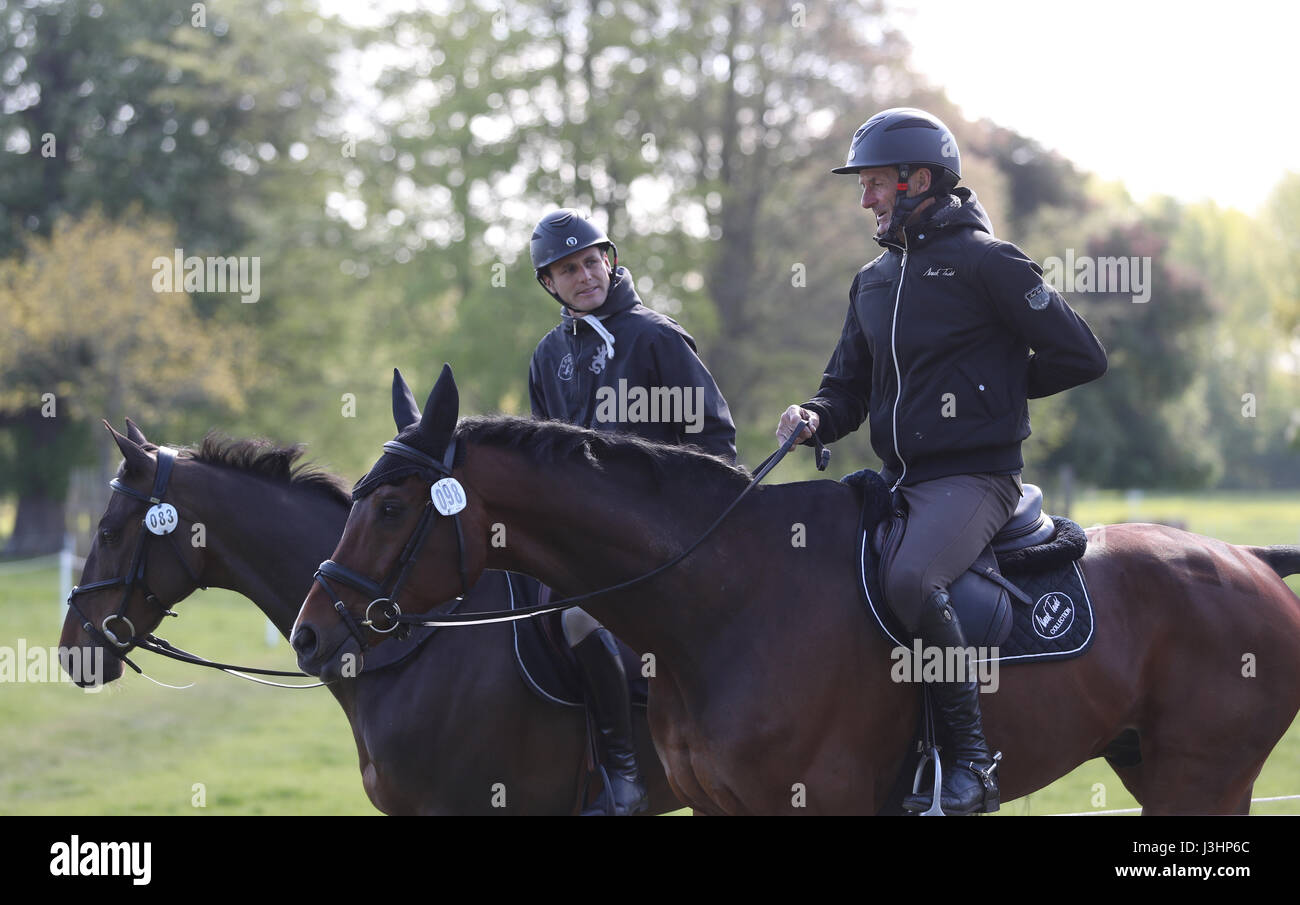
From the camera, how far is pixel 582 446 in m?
4.13

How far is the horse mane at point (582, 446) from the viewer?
4078mm

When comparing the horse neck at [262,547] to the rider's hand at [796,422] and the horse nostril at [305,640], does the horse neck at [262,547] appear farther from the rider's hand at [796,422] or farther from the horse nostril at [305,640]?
the rider's hand at [796,422]

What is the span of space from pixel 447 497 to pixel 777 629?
119 cm

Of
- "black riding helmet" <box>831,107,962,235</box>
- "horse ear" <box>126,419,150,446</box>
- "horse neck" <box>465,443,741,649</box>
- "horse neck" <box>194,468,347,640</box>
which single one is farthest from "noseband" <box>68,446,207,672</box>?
"black riding helmet" <box>831,107,962,235</box>

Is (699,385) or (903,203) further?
(699,385)

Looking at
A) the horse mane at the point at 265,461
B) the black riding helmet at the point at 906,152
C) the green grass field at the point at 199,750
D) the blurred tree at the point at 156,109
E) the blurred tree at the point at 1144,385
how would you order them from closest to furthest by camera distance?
the black riding helmet at the point at 906,152 → the horse mane at the point at 265,461 → the green grass field at the point at 199,750 → the blurred tree at the point at 156,109 → the blurred tree at the point at 1144,385

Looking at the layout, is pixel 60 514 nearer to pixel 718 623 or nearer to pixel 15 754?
pixel 15 754

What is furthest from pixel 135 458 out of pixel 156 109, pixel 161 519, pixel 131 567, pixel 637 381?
pixel 156 109

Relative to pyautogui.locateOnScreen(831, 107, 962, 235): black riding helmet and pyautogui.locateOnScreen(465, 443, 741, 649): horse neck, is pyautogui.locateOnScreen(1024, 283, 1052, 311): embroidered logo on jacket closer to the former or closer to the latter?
pyautogui.locateOnScreen(831, 107, 962, 235): black riding helmet

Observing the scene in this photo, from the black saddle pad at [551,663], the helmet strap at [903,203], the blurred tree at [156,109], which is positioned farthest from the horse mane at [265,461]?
the blurred tree at [156,109]

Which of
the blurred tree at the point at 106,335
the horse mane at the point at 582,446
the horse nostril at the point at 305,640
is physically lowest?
the horse nostril at the point at 305,640

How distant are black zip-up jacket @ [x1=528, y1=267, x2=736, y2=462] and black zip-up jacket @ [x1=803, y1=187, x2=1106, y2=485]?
2.63 feet

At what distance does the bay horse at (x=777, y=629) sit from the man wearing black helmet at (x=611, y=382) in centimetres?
62

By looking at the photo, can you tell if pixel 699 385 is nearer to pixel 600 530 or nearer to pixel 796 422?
pixel 796 422
